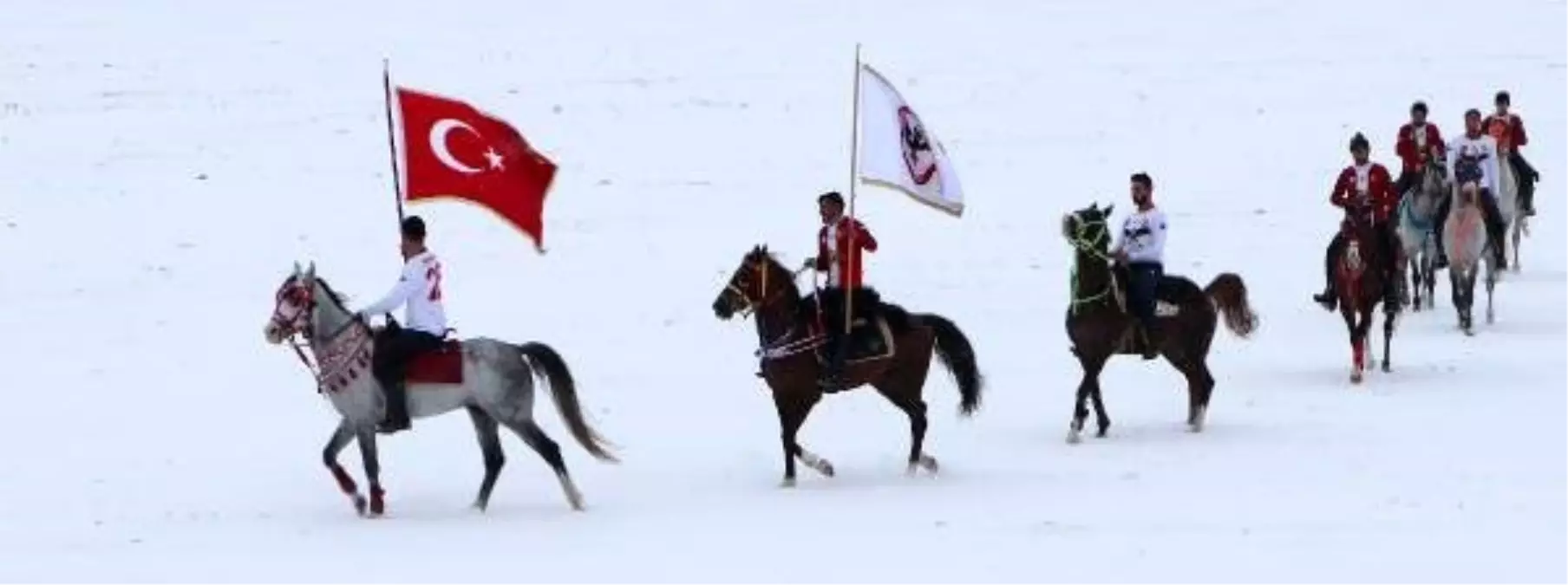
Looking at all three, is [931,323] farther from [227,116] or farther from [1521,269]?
[227,116]

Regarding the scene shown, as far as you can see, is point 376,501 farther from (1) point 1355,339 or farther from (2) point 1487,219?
(2) point 1487,219

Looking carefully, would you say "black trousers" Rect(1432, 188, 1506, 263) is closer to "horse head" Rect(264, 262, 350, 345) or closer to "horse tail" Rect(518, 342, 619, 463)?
"horse tail" Rect(518, 342, 619, 463)

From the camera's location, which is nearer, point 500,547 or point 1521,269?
point 500,547

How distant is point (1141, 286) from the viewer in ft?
73.0

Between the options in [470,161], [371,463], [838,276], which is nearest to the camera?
[371,463]

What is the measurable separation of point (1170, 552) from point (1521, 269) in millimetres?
18635

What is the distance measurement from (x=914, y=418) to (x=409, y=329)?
13.3ft

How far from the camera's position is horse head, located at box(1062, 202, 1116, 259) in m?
21.5

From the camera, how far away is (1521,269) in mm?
34312

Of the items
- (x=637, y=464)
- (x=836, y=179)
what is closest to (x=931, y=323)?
(x=637, y=464)

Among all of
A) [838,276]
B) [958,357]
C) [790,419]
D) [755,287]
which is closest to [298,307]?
[755,287]

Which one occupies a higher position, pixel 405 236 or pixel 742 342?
pixel 405 236

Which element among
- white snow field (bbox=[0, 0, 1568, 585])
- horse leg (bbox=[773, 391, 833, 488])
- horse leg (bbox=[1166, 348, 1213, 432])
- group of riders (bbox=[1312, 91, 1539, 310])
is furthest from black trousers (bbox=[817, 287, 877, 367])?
group of riders (bbox=[1312, 91, 1539, 310])

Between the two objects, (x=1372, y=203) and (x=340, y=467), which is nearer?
(x=340, y=467)
